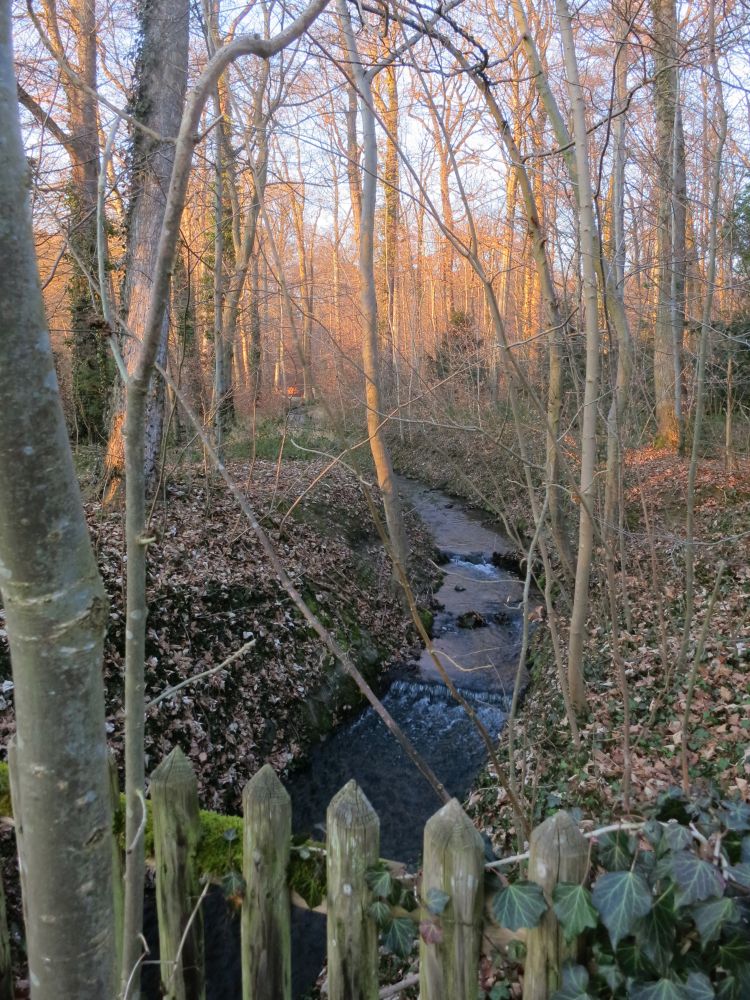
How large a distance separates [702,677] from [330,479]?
22.9 feet

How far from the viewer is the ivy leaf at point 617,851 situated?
4.55 feet

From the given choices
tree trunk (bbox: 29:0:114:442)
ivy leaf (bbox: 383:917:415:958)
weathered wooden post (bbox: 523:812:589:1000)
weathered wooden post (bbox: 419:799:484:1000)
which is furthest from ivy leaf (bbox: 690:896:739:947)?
tree trunk (bbox: 29:0:114:442)

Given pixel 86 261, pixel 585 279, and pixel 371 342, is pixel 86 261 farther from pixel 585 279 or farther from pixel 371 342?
pixel 585 279

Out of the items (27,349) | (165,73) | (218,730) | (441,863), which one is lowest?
(218,730)

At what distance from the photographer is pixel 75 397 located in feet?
31.7

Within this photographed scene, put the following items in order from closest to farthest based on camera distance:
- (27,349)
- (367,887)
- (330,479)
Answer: (27,349) → (367,887) → (330,479)

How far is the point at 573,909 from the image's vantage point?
1.36 meters

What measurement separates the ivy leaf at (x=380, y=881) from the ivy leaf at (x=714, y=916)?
671 mm

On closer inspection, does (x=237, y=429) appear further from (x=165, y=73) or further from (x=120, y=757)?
(x=120, y=757)

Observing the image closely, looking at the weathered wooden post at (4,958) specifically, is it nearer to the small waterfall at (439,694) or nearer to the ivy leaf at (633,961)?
the ivy leaf at (633,961)

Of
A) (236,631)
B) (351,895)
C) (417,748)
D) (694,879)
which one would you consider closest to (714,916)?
(694,879)

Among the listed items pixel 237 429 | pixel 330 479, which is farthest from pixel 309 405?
pixel 330 479

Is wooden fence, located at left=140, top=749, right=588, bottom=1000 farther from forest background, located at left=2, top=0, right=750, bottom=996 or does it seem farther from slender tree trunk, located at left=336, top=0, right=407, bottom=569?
slender tree trunk, located at left=336, top=0, right=407, bottom=569

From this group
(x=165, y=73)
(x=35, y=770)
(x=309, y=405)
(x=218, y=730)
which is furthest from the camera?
(x=309, y=405)
